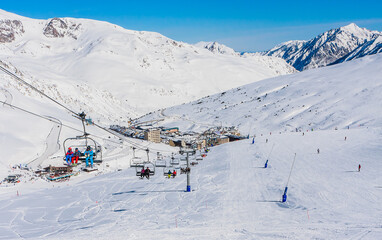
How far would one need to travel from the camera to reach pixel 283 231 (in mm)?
13648

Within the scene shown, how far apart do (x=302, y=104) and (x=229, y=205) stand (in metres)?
72.7

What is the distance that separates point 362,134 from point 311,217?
108 ft

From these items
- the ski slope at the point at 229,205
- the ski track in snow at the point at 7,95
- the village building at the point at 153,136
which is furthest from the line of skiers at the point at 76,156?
the ski track in snow at the point at 7,95

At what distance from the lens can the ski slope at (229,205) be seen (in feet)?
46.8

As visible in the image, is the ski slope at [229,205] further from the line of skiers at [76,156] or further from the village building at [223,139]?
the village building at [223,139]

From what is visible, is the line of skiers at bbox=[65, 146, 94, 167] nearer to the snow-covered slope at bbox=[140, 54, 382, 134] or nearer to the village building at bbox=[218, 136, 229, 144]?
the village building at bbox=[218, 136, 229, 144]

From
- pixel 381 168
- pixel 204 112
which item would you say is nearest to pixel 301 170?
Answer: pixel 381 168

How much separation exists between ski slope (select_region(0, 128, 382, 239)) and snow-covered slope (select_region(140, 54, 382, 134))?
37.6 meters

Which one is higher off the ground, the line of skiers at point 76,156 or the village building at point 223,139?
the village building at point 223,139

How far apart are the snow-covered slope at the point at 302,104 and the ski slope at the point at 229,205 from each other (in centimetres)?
3759

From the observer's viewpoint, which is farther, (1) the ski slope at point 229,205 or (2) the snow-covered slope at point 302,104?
(2) the snow-covered slope at point 302,104

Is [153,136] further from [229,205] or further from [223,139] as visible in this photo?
[229,205]

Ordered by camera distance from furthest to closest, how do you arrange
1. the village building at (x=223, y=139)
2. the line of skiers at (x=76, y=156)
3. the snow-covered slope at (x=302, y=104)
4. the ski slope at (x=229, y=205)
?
the village building at (x=223, y=139) → the snow-covered slope at (x=302, y=104) → the line of skiers at (x=76, y=156) → the ski slope at (x=229, y=205)

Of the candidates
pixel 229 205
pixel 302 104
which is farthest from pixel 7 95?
pixel 229 205
